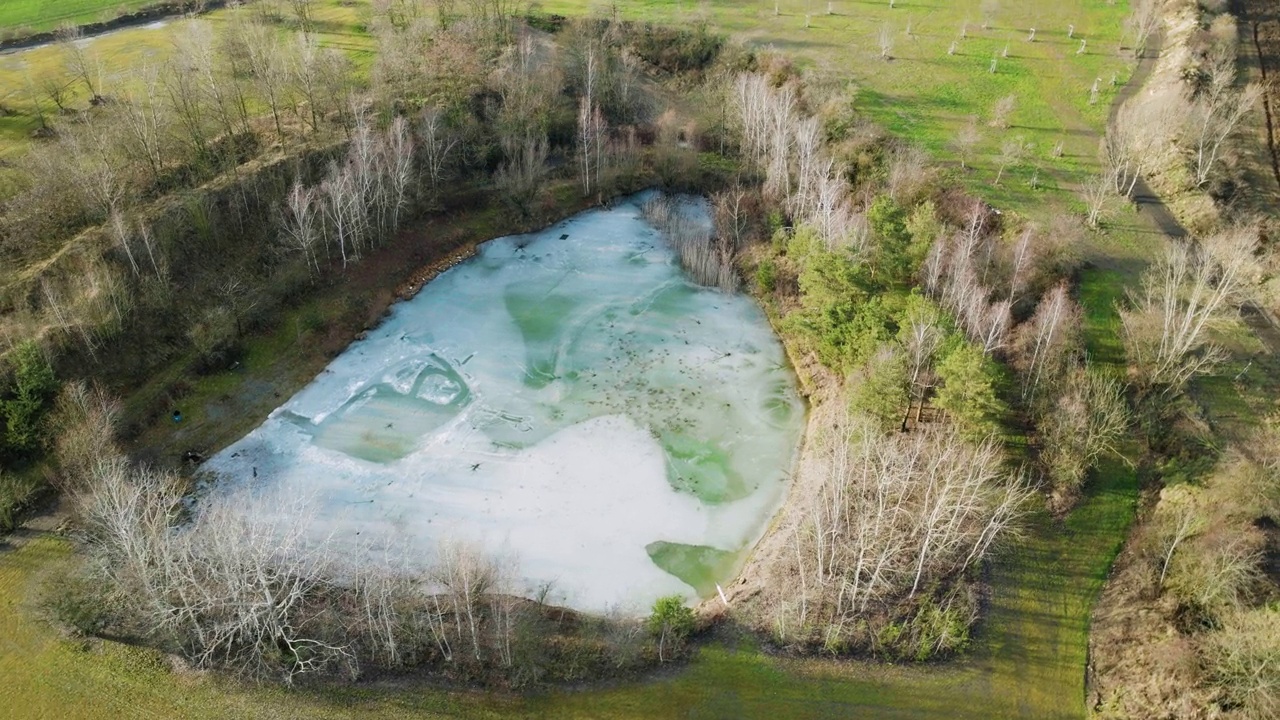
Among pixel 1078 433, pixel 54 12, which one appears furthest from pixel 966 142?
pixel 54 12

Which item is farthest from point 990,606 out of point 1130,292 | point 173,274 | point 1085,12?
point 1085,12

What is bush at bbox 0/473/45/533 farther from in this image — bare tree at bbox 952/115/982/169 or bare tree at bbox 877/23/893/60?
bare tree at bbox 877/23/893/60

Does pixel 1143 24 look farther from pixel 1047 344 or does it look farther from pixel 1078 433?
pixel 1078 433

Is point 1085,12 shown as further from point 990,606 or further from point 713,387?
point 990,606

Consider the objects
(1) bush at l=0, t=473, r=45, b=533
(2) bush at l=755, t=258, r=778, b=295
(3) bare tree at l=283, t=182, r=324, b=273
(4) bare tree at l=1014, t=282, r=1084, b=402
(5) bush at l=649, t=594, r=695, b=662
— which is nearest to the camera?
(5) bush at l=649, t=594, r=695, b=662

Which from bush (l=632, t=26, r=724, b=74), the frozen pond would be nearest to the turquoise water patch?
the frozen pond
